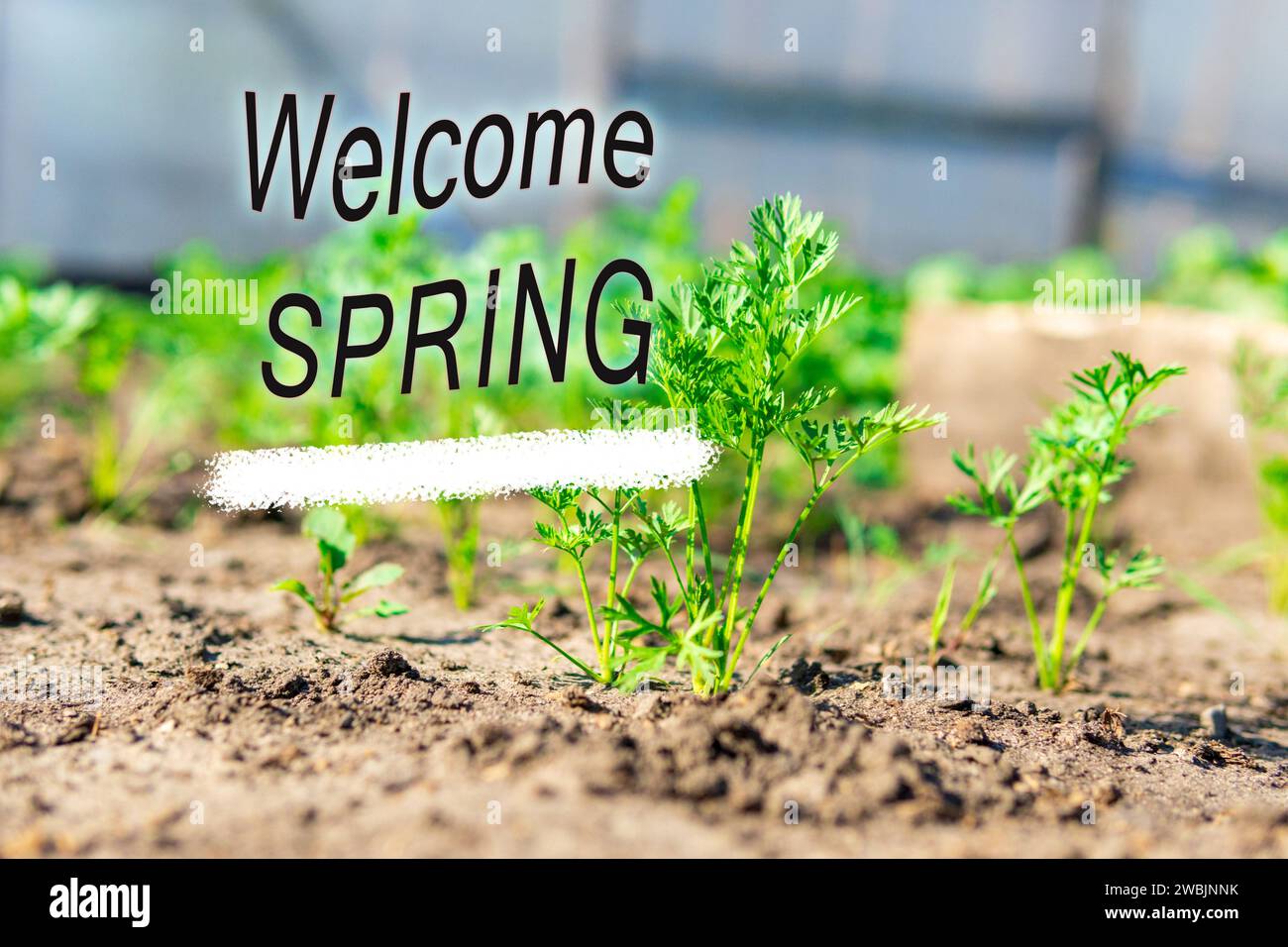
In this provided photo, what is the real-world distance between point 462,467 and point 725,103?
4.82 m

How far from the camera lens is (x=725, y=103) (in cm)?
644

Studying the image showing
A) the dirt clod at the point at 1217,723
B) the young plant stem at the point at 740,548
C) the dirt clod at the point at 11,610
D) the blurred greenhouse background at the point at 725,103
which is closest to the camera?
the young plant stem at the point at 740,548

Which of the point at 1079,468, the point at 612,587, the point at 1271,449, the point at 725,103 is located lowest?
the point at 612,587

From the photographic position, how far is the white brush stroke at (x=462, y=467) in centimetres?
161

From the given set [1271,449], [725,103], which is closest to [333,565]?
[1271,449]

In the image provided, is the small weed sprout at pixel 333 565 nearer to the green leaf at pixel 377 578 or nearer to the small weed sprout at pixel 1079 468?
the green leaf at pixel 377 578

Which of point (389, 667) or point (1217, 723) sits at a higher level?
→ point (389, 667)

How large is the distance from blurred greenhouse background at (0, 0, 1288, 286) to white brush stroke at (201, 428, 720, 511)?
13.0ft

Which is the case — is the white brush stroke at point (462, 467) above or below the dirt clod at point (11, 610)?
above

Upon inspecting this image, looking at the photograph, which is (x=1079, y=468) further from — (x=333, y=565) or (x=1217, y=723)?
(x=333, y=565)

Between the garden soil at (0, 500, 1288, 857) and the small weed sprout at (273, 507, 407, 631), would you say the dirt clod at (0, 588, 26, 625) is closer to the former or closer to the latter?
the garden soil at (0, 500, 1288, 857)

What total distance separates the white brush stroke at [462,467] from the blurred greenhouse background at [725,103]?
398cm

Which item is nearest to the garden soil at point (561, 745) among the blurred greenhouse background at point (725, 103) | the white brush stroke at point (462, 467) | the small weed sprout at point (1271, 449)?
the white brush stroke at point (462, 467)
